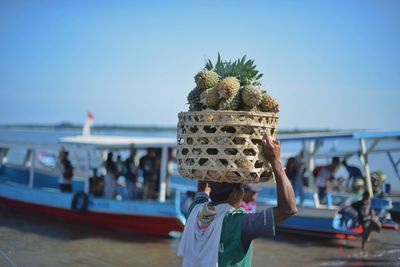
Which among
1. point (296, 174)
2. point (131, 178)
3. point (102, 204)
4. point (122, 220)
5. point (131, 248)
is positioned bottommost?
point (131, 248)

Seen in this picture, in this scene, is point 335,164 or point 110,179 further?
point 335,164

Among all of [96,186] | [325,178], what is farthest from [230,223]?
[325,178]

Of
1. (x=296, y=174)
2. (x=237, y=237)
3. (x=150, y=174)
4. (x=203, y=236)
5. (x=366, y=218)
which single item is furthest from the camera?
(x=296, y=174)

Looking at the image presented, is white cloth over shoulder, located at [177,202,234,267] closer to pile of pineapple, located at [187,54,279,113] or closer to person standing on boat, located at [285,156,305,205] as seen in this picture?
pile of pineapple, located at [187,54,279,113]

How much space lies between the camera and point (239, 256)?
2729 millimetres

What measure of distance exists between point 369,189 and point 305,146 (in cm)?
241

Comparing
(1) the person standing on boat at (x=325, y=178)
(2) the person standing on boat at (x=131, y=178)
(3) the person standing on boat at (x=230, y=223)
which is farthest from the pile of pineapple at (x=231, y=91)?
(1) the person standing on boat at (x=325, y=178)

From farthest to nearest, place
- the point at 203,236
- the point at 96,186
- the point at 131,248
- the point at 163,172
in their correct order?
the point at 96,186
the point at 163,172
the point at 131,248
the point at 203,236

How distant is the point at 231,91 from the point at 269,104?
10.9 inches

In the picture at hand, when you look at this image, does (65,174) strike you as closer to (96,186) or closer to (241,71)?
(96,186)

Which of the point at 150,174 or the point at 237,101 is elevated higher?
the point at 237,101

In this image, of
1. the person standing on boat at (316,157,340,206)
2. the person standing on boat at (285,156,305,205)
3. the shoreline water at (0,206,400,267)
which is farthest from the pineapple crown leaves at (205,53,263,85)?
the person standing on boat at (316,157,340,206)

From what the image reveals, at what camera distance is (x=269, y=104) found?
3.00m

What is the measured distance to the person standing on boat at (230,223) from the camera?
2551mm
